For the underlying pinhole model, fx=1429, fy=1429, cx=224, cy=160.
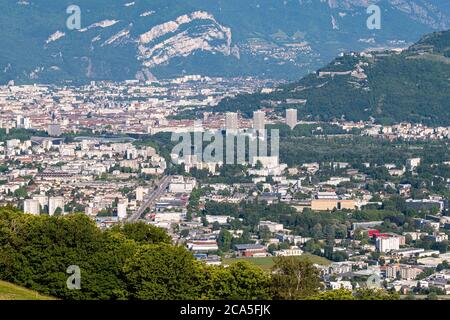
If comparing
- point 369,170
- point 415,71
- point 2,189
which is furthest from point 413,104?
point 2,189

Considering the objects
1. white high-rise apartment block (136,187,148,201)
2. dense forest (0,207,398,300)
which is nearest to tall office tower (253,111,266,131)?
white high-rise apartment block (136,187,148,201)

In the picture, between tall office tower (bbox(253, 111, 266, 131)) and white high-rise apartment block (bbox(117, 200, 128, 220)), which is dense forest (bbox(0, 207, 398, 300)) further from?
tall office tower (bbox(253, 111, 266, 131))

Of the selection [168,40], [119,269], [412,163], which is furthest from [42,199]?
[168,40]

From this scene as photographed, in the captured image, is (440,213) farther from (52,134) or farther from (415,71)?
(415,71)

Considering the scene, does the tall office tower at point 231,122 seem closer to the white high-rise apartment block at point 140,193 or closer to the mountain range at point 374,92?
the mountain range at point 374,92

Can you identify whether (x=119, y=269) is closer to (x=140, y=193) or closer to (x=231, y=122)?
(x=140, y=193)
